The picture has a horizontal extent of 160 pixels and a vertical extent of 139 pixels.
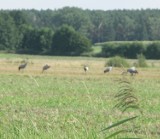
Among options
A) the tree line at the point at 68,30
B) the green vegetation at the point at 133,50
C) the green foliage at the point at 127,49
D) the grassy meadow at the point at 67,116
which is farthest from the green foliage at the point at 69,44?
the grassy meadow at the point at 67,116

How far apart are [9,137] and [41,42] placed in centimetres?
9312

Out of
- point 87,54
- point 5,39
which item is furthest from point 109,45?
point 5,39

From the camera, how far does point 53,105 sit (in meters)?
18.0

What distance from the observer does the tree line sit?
97625mm

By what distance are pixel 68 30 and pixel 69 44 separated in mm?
6053

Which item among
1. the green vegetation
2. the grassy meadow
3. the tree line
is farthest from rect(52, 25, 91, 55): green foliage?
the grassy meadow

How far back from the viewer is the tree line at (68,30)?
9762 cm

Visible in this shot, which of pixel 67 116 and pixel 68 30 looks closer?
pixel 67 116

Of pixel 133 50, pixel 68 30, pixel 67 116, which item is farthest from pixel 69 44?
pixel 67 116

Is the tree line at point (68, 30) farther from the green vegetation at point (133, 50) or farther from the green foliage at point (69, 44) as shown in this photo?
the green vegetation at point (133, 50)

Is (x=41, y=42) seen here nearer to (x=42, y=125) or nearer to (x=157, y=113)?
(x=157, y=113)

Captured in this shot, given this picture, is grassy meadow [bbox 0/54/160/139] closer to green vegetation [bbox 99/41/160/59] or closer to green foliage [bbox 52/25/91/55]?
green vegetation [bbox 99/41/160/59]

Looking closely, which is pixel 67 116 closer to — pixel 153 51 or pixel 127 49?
pixel 153 51

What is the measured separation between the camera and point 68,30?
10175 centimetres
